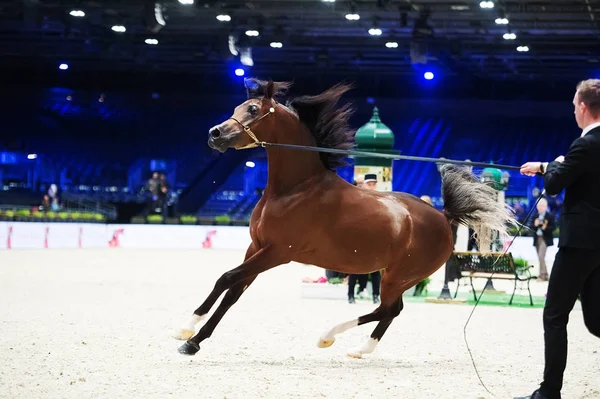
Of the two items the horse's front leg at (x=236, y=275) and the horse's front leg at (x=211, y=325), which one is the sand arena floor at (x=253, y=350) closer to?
the horse's front leg at (x=211, y=325)

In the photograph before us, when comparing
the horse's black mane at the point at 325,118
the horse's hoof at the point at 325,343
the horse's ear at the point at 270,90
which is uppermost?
the horse's ear at the point at 270,90

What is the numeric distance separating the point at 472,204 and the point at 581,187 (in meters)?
2.80

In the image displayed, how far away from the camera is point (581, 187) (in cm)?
515

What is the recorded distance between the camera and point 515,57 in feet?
107

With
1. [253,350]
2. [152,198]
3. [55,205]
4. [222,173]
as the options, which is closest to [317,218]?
[253,350]

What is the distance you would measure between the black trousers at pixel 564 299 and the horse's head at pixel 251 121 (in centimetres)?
281

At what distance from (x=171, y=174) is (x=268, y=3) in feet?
48.7

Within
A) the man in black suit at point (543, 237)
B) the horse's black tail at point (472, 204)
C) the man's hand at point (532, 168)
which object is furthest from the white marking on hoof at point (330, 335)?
the man in black suit at point (543, 237)

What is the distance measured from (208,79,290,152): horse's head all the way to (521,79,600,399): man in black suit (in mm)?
2603

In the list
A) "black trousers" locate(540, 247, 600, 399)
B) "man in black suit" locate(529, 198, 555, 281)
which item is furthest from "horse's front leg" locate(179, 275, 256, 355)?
"man in black suit" locate(529, 198, 555, 281)

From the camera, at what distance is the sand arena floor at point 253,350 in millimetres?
5824

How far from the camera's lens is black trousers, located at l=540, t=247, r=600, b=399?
200 inches

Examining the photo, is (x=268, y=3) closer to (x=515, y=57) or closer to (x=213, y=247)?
(x=213, y=247)

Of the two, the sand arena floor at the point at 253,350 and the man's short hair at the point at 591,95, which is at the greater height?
the man's short hair at the point at 591,95
